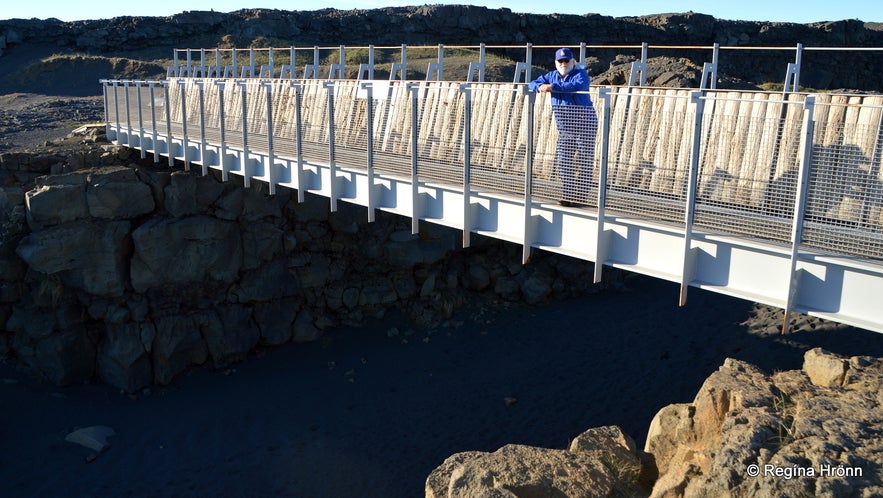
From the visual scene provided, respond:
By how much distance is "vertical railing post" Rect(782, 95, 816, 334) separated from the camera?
21.9ft

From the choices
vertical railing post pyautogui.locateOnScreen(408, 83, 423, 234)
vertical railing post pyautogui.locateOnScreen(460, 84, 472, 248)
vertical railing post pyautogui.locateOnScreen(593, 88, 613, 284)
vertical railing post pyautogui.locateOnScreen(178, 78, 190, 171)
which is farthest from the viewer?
vertical railing post pyautogui.locateOnScreen(178, 78, 190, 171)

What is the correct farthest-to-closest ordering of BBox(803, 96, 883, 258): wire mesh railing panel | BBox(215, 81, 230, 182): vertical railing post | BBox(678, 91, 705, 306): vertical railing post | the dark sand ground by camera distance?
BBox(215, 81, 230, 182): vertical railing post < the dark sand ground < BBox(678, 91, 705, 306): vertical railing post < BBox(803, 96, 883, 258): wire mesh railing panel

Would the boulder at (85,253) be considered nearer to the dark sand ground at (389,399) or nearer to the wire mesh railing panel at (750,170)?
the dark sand ground at (389,399)

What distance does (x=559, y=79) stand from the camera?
30.0 ft

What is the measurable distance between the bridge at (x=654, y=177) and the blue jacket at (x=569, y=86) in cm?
15

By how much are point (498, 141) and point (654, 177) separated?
7.30 feet

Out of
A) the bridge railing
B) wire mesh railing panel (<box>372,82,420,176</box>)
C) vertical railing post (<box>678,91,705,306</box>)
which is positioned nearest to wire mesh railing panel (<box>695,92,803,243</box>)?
the bridge railing

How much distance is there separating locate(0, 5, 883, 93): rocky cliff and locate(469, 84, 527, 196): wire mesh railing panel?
30723 mm

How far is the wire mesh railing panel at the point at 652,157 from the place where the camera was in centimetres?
817

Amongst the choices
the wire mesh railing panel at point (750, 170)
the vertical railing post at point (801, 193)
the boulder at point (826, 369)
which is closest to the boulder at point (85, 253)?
the wire mesh railing panel at point (750, 170)

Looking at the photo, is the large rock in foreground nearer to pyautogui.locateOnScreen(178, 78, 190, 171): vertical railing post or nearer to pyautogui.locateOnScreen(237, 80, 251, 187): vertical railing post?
pyautogui.locateOnScreen(237, 80, 251, 187): vertical railing post

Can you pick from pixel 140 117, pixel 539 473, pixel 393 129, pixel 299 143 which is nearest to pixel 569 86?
pixel 393 129

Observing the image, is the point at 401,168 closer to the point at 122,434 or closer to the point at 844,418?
the point at 844,418

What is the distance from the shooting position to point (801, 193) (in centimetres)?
683
